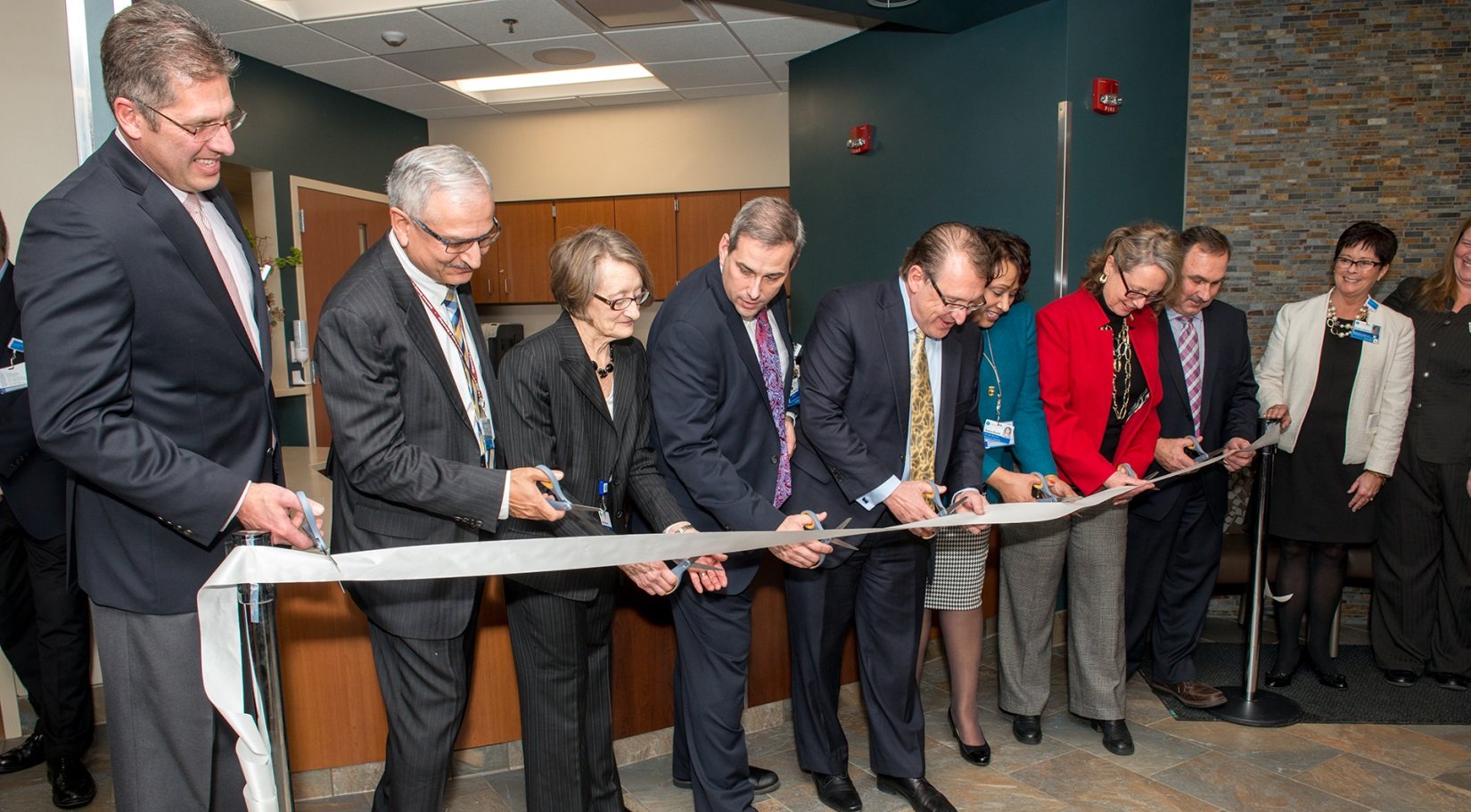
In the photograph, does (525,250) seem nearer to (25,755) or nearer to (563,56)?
(563,56)

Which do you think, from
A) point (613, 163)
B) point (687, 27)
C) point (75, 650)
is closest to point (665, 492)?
point (75, 650)

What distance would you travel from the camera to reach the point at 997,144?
464 centimetres

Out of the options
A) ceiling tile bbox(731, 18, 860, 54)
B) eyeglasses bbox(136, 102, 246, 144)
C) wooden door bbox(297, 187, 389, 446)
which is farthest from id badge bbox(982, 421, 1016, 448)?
wooden door bbox(297, 187, 389, 446)

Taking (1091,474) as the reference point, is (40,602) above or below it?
below

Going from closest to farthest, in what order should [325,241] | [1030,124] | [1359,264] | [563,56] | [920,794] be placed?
[920,794], [1359,264], [1030,124], [563,56], [325,241]

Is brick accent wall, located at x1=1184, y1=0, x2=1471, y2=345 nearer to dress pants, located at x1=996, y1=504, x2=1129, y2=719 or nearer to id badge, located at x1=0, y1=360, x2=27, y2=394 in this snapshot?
dress pants, located at x1=996, y1=504, x2=1129, y2=719

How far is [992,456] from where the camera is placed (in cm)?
321

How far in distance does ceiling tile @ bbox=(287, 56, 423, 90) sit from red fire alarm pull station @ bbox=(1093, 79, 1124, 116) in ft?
15.6

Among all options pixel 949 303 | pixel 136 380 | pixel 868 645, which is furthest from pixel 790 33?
pixel 136 380

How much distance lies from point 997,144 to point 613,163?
430cm

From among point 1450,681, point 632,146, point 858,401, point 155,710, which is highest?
point 632,146

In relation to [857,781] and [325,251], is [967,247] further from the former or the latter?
[325,251]

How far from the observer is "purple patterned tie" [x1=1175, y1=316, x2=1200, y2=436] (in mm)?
3434

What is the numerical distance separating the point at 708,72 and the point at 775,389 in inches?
197
